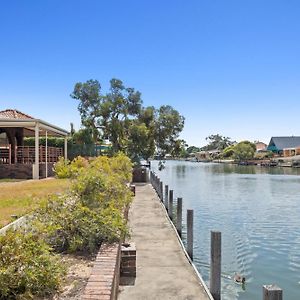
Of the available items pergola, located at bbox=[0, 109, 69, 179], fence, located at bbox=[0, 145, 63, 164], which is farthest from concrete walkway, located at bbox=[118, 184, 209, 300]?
fence, located at bbox=[0, 145, 63, 164]

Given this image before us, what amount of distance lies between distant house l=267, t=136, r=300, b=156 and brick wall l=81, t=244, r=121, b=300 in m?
101

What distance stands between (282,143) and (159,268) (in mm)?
101831

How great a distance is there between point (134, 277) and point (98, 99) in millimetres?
32037

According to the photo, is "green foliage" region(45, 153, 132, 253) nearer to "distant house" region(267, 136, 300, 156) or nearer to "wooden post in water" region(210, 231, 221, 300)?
"wooden post in water" region(210, 231, 221, 300)

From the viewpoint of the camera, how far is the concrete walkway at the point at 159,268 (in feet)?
24.3

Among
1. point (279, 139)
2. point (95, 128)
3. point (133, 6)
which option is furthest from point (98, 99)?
point (279, 139)

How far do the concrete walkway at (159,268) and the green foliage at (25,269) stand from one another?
321cm

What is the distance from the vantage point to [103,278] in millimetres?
4668

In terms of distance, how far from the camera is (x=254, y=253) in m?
12.7

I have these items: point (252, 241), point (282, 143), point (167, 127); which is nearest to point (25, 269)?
point (252, 241)

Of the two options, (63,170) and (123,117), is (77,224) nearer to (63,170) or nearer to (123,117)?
(63,170)

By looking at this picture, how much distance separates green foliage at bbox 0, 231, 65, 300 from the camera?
12.8 ft

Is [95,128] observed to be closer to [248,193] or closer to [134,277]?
[248,193]

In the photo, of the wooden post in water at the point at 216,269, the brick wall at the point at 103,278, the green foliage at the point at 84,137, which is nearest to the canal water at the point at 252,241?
the wooden post in water at the point at 216,269
